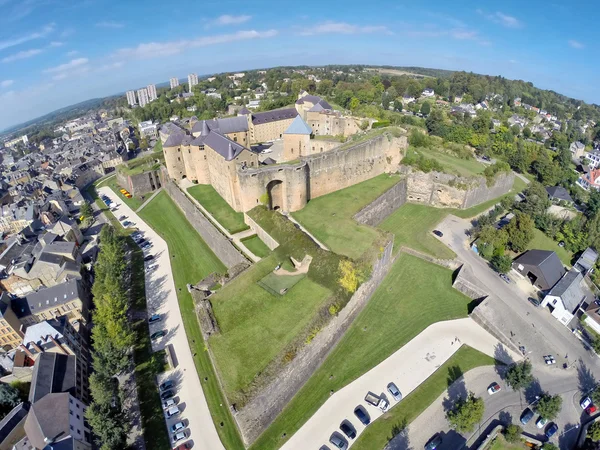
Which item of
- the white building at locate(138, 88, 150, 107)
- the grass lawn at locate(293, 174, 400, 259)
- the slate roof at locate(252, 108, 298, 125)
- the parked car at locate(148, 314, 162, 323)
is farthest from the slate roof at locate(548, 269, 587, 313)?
the white building at locate(138, 88, 150, 107)

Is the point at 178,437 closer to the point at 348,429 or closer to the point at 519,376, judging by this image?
the point at 348,429

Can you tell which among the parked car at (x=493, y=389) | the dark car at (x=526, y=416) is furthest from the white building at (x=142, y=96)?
the dark car at (x=526, y=416)

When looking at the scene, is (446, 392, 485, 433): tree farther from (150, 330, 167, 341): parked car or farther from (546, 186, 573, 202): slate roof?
(546, 186, 573, 202): slate roof

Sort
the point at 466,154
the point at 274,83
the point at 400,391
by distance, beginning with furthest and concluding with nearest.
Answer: the point at 274,83, the point at 466,154, the point at 400,391

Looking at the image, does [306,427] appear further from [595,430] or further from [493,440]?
[595,430]

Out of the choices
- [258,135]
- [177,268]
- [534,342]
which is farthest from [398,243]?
[258,135]

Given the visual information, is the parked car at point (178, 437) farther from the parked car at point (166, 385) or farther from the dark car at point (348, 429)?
the dark car at point (348, 429)

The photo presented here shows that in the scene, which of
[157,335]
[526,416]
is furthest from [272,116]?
[526,416]
